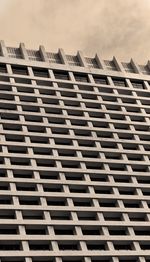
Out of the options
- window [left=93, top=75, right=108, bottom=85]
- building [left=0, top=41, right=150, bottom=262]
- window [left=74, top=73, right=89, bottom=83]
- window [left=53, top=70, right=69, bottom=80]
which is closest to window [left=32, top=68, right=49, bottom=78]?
building [left=0, top=41, right=150, bottom=262]

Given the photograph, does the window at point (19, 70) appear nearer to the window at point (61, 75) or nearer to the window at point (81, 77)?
the window at point (61, 75)

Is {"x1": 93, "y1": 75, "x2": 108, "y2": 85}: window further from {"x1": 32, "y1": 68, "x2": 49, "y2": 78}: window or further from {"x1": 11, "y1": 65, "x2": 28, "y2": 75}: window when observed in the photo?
{"x1": 11, "y1": 65, "x2": 28, "y2": 75}: window

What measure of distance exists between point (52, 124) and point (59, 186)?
10.1m

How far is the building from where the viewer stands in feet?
193

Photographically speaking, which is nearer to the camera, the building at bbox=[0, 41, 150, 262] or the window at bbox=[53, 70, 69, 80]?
the building at bbox=[0, 41, 150, 262]

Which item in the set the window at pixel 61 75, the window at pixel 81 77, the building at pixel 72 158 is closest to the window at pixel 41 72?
the building at pixel 72 158

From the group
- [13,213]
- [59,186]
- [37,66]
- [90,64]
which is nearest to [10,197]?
[13,213]

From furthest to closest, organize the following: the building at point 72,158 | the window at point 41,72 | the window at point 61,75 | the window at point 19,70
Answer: the window at point 61,75 → the window at point 41,72 → the window at point 19,70 → the building at point 72,158

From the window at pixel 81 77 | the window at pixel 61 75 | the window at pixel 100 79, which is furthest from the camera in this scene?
the window at pixel 100 79

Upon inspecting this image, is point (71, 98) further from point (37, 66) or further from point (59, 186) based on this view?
point (59, 186)

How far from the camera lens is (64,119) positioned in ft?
240

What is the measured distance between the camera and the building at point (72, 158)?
5892cm

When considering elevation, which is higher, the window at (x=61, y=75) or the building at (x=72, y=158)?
the window at (x=61, y=75)

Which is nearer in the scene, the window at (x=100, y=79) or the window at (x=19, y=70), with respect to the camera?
the window at (x=19, y=70)
